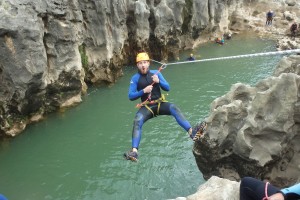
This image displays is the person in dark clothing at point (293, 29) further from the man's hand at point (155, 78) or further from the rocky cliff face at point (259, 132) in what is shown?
the man's hand at point (155, 78)

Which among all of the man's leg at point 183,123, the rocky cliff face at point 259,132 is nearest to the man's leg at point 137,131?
the man's leg at point 183,123

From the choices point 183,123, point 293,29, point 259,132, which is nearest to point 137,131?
point 183,123

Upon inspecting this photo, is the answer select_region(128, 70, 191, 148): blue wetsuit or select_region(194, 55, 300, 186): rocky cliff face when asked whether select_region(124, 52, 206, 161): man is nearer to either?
select_region(128, 70, 191, 148): blue wetsuit

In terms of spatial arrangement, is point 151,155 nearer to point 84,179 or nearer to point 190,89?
point 84,179

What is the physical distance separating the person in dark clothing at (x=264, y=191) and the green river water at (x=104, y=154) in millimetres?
7632

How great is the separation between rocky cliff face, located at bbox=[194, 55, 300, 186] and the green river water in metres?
3.42

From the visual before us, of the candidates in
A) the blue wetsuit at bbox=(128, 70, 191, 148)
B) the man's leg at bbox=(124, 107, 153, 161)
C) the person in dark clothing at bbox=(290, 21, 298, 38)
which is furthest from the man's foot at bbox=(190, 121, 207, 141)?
the person in dark clothing at bbox=(290, 21, 298, 38)

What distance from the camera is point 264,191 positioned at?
527cm

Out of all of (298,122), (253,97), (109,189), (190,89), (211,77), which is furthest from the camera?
(211,77)

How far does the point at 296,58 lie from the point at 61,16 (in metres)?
13.8

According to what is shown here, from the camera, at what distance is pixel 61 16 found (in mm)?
20172

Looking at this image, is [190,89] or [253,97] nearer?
[253,97]

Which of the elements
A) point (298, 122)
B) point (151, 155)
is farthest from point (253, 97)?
point (151, 155)

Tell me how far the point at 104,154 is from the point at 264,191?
12080 millimetres
